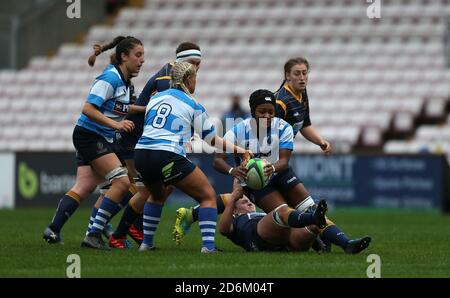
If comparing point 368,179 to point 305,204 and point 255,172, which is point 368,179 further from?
point 255,172

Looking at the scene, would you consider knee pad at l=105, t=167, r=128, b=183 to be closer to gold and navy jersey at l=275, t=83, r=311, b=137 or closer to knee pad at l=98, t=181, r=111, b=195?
knee pad at l=98, t=181, r=111, b=195

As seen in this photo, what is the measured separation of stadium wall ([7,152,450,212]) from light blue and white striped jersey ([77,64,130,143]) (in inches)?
372

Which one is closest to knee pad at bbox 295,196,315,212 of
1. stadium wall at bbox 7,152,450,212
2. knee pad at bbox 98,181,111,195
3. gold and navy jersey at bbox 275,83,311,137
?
gold and navy jersey at bbox 275,83,311,137

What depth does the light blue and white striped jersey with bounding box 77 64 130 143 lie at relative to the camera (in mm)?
10125

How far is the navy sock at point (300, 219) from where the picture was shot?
30.5ft

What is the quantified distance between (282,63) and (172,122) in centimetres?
1619

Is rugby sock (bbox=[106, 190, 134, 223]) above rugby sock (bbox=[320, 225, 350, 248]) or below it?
above

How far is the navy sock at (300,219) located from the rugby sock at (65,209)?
229 centimetres

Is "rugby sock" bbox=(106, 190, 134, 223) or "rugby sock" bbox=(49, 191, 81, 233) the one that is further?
"rugby sock" bbox=(49, 191, 81, 233)

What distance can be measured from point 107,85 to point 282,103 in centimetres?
163

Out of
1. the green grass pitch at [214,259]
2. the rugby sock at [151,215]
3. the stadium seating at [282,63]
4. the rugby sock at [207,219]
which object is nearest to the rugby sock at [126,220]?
the green grass pitch at [214,259]

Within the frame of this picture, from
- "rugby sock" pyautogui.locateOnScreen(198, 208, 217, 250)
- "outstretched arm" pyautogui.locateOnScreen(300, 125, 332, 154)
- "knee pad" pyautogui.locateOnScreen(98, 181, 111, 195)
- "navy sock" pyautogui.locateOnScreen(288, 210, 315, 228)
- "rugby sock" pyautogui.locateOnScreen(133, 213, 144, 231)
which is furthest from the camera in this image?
"knee pad" pyautogui.locateOnScreen(98, 181, 111, 195)

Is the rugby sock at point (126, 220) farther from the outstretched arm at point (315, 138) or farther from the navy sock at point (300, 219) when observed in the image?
the outstretched arm at point (315, 138)

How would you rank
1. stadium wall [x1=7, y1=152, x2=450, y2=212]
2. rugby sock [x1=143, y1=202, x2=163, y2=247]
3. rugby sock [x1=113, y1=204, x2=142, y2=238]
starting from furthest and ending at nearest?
stadium wall [x1=7, y1=152, x2=450, y2=212] < rugby sock [x1=113, y1=204, x2=142, y2=238] < rugby sock [x1=143, y1=202, x2=163, y2=247]
